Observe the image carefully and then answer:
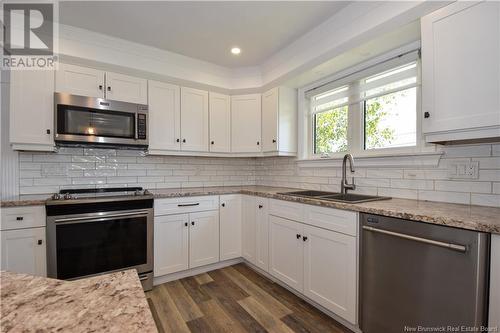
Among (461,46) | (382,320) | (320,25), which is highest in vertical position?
(320,25)

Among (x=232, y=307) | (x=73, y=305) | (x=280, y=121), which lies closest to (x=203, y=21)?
(x=280, y=121)

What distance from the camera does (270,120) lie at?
2918 mm

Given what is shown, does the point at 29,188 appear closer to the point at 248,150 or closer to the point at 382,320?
the point at 248,150

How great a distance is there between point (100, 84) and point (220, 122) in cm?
136

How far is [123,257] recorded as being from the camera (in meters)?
2.19

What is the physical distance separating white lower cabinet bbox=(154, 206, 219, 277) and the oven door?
0.10 m

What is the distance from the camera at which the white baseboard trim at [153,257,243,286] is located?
2440 millimetres

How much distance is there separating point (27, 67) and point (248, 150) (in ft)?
7.54

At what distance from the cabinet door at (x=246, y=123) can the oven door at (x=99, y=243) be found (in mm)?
1403

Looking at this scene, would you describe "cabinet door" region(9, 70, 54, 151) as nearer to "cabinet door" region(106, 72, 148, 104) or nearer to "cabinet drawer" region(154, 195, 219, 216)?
"cabinet door" region(106, 72, 148, 104)

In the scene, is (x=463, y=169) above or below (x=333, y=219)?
above

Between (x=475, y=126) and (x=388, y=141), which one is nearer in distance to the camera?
(x=475, y=126)

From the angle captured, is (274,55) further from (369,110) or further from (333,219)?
(333,219)

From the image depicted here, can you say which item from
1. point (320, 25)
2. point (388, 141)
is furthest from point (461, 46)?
point (320, 25)
